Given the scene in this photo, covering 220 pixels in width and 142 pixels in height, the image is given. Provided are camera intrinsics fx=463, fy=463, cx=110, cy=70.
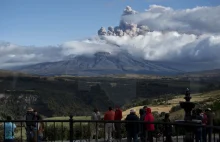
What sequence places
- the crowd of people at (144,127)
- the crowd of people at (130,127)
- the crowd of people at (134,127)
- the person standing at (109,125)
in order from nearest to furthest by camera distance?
the crowd of people at (144,127) → the crowd of people at (130,127) → the crowd of people at (134,127) → the person standing at (109,125)

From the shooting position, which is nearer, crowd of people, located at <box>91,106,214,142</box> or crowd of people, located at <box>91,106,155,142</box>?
crowd of people, located at <box>91,106,214,142</box>

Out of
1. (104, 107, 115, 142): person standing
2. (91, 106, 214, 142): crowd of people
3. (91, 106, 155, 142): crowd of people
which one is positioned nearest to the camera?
(91, 106, 214, 142): crowd of people

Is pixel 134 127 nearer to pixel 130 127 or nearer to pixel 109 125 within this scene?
pixel 130 127

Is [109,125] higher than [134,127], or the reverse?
[134,127]

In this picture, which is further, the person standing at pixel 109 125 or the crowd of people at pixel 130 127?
the person standing at pixel 109 125

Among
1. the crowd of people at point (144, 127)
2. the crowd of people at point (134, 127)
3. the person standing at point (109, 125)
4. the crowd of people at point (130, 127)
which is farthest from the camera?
the person standing at point (109, 125)

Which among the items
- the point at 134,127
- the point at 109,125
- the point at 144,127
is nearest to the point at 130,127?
the point at 134,127

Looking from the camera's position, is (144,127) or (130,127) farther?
(130,127)

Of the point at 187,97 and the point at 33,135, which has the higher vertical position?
the point at 187,97

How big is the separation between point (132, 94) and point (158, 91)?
1746cm

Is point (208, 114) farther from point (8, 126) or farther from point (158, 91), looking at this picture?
point (158, 91)

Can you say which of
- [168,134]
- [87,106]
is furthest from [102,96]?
[168,134]

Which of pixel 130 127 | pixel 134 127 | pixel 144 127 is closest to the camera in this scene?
pixel 144 127

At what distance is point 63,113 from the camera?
5728cm
